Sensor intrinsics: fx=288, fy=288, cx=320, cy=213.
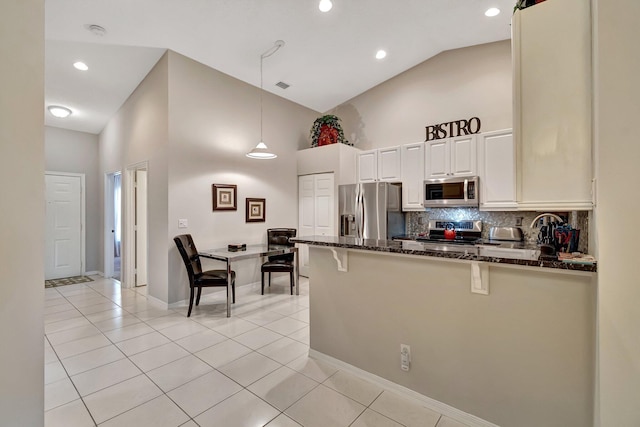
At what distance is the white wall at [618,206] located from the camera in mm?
1208

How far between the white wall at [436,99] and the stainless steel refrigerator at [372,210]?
47.2 inches

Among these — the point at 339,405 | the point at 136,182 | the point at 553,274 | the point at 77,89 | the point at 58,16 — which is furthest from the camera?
the point at 136,182

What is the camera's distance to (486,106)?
4336 mm

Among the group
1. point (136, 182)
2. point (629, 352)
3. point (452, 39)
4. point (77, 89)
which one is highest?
point (452, 39)

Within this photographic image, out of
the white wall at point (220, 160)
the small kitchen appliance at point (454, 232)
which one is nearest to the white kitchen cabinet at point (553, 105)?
the small kitchen appliance at point (454, 232)

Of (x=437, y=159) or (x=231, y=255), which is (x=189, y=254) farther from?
(x=437, y=159)

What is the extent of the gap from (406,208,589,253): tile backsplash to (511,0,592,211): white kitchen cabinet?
91.8 inches

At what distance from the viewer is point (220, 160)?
4.57 meters

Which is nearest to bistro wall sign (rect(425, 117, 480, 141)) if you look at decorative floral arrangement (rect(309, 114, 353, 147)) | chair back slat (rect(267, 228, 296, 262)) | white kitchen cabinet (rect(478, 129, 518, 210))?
white kitchen cabinet (rect(478, 129, 518, 210))

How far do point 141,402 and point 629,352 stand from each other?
2830mm

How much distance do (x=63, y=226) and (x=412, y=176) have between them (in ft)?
22.6

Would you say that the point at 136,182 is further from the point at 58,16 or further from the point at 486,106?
the point at 486,106

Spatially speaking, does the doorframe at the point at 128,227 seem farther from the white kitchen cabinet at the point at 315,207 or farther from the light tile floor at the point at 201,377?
the white kitchen cabinet at the point at 315,207

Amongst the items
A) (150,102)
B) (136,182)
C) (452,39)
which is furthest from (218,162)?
(452,39)
